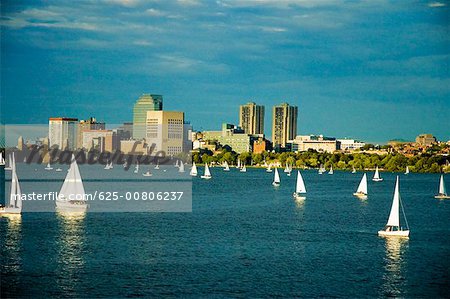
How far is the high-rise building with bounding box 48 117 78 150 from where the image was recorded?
77919 mm

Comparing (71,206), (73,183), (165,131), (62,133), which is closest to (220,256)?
(73,183)

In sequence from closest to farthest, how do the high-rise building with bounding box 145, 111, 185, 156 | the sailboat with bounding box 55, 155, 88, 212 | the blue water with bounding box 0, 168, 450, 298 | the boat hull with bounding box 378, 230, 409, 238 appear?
the blue water with bounding box 0, 168, 450, 298 → the boat hull with bounding box 378, 230, 409, 238 → the sailboat with bounding box 55, 155, 88, 212 → the high-rise building with bounding box 145, 111, 185, 156

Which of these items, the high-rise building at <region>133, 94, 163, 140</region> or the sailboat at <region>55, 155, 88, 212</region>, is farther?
the high-rise building at <region>133, 94, 163, 140</region>

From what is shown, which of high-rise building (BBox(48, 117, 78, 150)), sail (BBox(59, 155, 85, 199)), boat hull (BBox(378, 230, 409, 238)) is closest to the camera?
boat hull (BBox(378, 230, 409, 238))

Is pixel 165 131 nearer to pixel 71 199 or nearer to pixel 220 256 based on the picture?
pixel 71 199

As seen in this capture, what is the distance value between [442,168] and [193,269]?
93.4 m

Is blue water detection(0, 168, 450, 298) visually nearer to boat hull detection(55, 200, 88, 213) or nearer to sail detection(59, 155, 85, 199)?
boat hull detection(55, 200, 88, 213)

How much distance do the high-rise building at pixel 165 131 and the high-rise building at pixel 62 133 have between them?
18084mm

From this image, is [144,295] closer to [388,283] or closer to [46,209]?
[388,283]

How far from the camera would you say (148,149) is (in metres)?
98.2

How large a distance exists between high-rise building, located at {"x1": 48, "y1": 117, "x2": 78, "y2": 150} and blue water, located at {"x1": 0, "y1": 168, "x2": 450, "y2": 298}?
143ft

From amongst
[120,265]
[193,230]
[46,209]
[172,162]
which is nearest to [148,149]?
[172,162]

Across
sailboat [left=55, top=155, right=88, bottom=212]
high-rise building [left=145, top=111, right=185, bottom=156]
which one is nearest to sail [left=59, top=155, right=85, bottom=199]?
sailboat [left=55, top=155, right=88, bottom=212]

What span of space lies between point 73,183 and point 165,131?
69.3m
